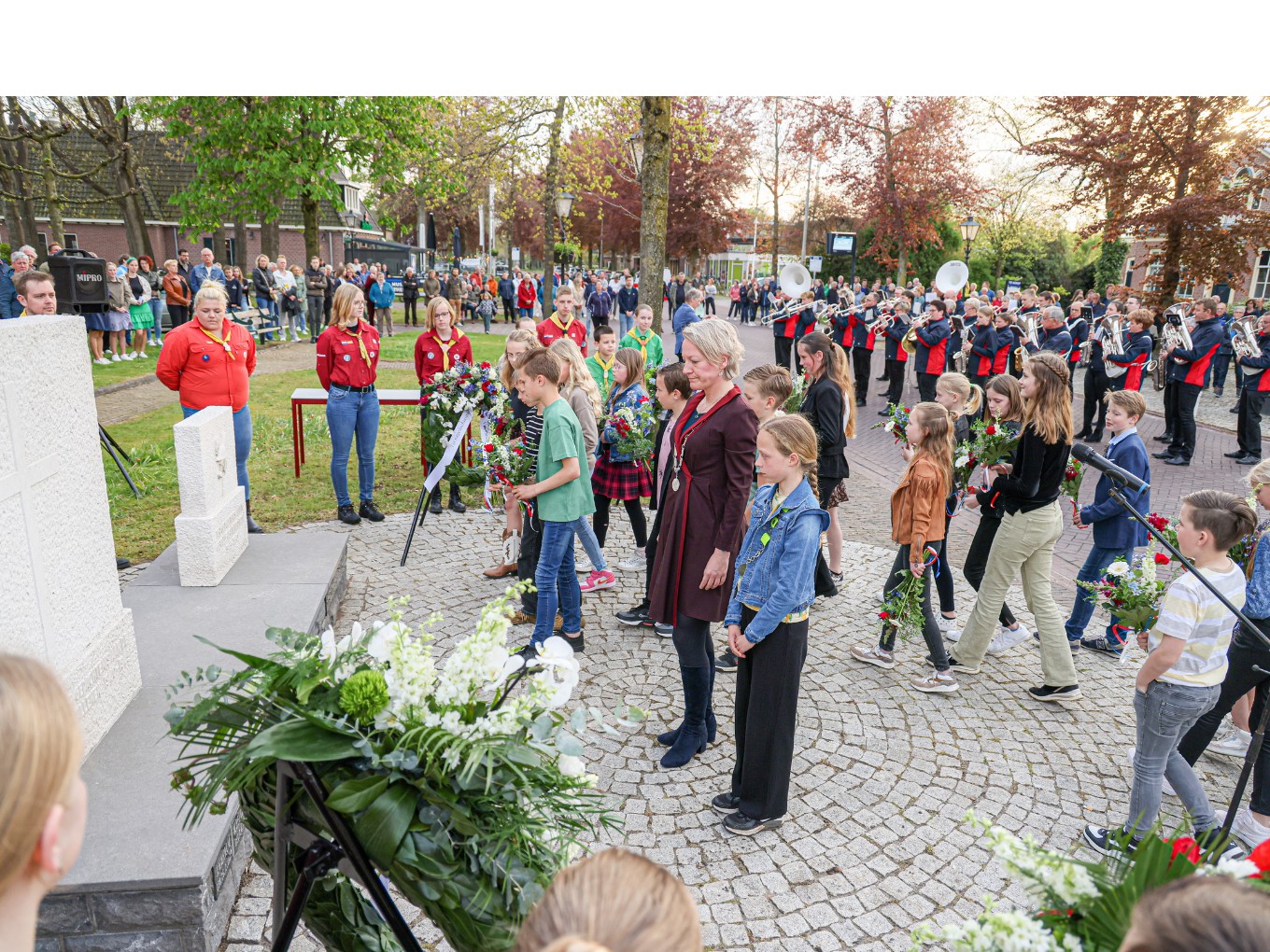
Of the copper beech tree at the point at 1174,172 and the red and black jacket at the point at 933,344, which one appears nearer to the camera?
the red and black jacket at the point at 933,344

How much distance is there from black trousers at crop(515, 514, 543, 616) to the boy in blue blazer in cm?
383

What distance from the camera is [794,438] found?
3639mm

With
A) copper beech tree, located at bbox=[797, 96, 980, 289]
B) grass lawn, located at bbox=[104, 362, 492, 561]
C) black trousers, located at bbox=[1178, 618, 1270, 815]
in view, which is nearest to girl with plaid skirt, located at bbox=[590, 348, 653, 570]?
grass lawn, located at bbox=[104, 362, 492, 561]

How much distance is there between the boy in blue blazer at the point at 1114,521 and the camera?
559cm

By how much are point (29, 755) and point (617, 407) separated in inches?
215

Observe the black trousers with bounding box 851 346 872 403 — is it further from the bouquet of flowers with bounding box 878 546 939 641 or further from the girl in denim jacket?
the girl in denim jacket

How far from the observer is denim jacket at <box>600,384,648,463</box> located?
6484mm

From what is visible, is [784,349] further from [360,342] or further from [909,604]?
[909,604]

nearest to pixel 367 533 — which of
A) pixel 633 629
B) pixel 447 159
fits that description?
pixel 633 629

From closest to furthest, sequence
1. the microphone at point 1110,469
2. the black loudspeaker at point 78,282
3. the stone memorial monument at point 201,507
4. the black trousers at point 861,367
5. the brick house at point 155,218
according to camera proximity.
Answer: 1. the microphone at point 1110,469
2. the stone memorial monument at point 201,507
3. the black loudspeaker at point 78,282
4. the black trousers at point 861,367
5. the brick house at point 155,218

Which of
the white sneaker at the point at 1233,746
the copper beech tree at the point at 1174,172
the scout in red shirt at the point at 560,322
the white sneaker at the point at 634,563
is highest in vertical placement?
the copper beech tree at the point at 1174,172

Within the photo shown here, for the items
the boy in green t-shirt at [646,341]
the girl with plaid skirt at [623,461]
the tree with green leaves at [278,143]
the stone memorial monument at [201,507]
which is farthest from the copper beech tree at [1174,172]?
the stone memorial monument at [201,507]

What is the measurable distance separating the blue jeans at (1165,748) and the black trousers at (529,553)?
12.4ft

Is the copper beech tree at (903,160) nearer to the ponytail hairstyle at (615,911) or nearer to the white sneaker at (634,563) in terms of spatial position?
the white sneaker at (634,563)
